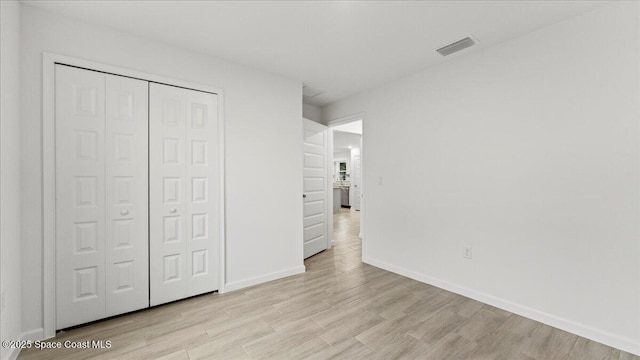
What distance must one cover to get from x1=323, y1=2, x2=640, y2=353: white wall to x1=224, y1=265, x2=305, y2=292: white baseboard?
4.71 ft

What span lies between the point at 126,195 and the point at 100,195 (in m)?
0.18

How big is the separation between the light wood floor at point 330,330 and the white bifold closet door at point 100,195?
0.26 metres

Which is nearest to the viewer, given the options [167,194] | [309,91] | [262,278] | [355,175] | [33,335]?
[33,335]

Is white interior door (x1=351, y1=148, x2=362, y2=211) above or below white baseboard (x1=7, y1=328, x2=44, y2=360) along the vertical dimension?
above

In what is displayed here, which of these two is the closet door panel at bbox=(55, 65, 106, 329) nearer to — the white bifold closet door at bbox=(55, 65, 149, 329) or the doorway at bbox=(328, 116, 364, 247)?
the white bifold closet door at bbox=(55, 65, 149, 329)

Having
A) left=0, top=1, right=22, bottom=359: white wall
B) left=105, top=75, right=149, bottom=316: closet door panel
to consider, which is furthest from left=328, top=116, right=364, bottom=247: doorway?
left=0, top=1, right=22, bottom=359: white wall

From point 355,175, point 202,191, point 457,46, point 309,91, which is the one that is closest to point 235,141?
point 202,191

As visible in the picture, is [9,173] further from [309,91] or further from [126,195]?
[309,91]

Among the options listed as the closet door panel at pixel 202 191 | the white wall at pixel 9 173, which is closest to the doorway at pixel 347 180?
the closet door panel at pixel 202 191

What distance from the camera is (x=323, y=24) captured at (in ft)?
7.43

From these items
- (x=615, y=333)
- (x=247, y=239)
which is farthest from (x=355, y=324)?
(x=615, y=333)

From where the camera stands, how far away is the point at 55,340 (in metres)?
1.99

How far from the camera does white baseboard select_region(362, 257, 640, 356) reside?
1910 mm

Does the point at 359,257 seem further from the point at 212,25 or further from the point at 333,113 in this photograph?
the point at 212,25
